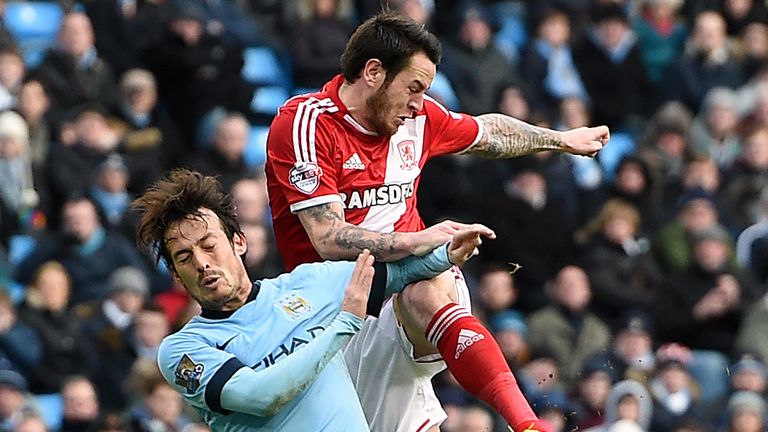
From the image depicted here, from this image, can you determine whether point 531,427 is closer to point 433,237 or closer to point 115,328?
point 433,237

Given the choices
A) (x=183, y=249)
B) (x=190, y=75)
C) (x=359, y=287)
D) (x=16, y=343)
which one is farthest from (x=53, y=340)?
(x=359, y=287)

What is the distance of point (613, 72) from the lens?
18016 millimetres

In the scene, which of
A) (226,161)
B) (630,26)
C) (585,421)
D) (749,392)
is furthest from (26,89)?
(630,26)

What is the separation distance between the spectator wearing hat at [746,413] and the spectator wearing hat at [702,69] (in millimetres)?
4471

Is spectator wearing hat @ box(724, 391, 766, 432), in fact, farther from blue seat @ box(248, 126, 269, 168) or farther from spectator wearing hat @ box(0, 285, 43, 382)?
spectator wearing hat @ box(0, 285, 43, 382)

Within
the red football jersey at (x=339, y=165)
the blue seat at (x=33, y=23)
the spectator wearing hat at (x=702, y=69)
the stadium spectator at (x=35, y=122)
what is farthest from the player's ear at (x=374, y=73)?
the spectator wearing hat at (x=702, y=69)

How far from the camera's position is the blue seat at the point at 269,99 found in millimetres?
16188

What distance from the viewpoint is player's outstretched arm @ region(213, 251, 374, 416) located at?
7531mm

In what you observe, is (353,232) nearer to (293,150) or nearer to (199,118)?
(293,150)

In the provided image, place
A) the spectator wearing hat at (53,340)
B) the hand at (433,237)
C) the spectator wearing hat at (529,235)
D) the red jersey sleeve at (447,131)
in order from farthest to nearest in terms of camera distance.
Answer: the spectator wearing hat at (529,235) → the spectator wearing hat at (53,340) → the red jersey sleeve at (447,131) → the hand at (433,237)

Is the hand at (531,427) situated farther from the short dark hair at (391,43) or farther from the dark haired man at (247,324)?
the short dark hair at (391,43)

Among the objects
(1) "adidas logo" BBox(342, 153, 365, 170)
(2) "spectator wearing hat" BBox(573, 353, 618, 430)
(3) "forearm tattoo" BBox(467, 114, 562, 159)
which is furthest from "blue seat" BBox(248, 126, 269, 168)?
(1) "adidas logo" BBox(342, 153, 365, 170)

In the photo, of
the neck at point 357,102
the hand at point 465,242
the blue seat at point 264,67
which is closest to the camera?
the hand at point 465,242

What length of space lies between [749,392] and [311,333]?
7.27 m
